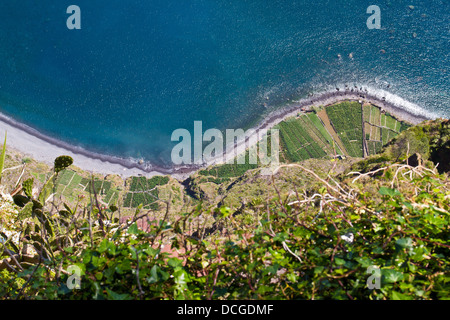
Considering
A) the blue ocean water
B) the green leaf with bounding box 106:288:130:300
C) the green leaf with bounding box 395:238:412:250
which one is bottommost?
the green leaf with bounding box 106:288:130:300

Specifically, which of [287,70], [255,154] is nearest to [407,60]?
[287,70]

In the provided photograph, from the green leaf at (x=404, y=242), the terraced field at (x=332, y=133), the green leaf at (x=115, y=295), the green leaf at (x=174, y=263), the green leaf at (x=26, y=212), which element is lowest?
the green leaf at (x=115, y=295)

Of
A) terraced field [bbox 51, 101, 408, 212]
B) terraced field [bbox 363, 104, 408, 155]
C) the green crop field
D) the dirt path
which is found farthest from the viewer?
terraced field [bbox 363, 104, 408, 155]

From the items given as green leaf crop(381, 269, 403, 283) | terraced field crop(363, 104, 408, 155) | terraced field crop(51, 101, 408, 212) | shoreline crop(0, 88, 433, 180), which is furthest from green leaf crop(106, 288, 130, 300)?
terraced field crop(363, 104, 408, 155)

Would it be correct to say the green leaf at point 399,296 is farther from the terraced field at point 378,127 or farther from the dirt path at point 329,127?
the terraced field at point 378,127

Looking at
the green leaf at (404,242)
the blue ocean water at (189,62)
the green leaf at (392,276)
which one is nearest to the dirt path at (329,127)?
the blue ocean water at (189,62)

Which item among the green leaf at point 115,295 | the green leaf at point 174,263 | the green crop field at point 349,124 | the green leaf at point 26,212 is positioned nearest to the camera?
the green leaf at point 115,295

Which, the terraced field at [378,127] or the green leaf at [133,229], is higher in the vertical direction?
the terraced field at [378,127]

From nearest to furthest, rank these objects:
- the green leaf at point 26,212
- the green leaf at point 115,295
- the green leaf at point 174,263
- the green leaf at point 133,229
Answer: the green leaf at point 115,295 < the green leaf at point 174,263 < the green leaf at point 133,229 < the green leaf at point 26,212

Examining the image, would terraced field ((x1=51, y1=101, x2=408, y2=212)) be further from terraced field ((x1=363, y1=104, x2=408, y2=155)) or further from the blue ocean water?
the blue ocean water
